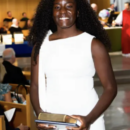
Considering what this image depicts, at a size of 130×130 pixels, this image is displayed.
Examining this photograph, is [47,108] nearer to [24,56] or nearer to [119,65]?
[119,65]

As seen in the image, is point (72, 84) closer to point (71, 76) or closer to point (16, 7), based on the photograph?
point (71, 76)

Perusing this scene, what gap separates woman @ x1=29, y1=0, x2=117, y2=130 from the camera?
178 centimetres

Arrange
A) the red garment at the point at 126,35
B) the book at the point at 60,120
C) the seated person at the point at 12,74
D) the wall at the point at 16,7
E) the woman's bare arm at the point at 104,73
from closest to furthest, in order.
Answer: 1. the book at the point at 60,120
2. the woman's bare arm at the point at 104,73
3. the seated person at the point at 12,74
4. the red garment at the point at 126,35
5. the wall at the point at 16,7

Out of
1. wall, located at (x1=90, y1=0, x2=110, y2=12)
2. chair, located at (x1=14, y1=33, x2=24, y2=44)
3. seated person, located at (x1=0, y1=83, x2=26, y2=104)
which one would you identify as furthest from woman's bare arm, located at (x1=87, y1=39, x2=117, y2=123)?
wall, located at (x1=90, y1=0, x2=110, y2=12)

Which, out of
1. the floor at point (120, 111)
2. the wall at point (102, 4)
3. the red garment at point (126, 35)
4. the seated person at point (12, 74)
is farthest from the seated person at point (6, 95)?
the wall at point (102, 4)

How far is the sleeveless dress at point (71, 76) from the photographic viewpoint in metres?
1.80

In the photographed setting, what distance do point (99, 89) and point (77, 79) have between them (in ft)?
20.1

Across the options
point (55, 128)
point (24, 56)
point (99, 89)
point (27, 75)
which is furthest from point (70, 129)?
point (24, 56)

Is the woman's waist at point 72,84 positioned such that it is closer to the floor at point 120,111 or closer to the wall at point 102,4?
the floor at point 120,111

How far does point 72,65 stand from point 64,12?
26 centimetres

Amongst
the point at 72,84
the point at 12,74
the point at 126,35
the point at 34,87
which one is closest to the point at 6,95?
the point at 12,74

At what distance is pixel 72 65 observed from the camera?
1.80 metres

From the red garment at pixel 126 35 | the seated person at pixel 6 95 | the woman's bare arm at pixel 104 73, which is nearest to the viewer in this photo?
the woman's bare arm at pixel 104 73

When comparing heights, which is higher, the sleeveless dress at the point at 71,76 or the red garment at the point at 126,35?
the sleeveless dress at the point at 71,76
